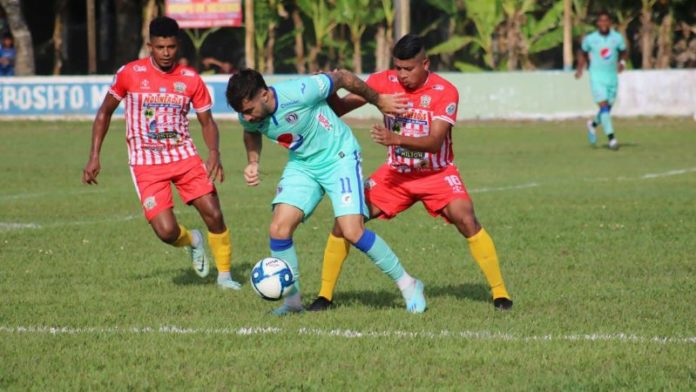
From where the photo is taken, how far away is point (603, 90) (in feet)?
76.5

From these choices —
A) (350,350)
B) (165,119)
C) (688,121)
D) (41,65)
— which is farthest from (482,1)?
(350,350)

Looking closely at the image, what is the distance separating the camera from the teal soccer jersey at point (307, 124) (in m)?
8.30

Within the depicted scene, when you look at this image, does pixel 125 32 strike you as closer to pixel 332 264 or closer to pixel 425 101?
pixel 332 264

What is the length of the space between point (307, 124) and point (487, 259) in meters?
1.52

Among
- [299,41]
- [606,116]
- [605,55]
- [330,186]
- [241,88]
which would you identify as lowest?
[606,116]

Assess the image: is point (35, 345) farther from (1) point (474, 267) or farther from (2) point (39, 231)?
(2) point (39, 231)

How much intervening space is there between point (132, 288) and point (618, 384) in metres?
4.33

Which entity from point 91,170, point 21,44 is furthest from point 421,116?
point 21,44

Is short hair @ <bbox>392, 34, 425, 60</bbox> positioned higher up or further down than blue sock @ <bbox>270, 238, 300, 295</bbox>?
higher up

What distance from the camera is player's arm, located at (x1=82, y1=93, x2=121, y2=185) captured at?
983 centimetres

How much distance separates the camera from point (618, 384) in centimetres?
638

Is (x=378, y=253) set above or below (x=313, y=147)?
below

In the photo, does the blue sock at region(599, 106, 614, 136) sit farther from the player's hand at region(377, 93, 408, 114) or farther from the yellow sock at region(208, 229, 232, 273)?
the player's hand at region(377, 93, 408, 114)

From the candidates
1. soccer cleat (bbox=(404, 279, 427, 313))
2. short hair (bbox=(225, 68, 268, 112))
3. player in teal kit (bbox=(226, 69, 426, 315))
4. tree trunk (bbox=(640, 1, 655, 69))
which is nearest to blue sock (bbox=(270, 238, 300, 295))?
player in teal kit (bbox=(226, 69, 426, 315))
